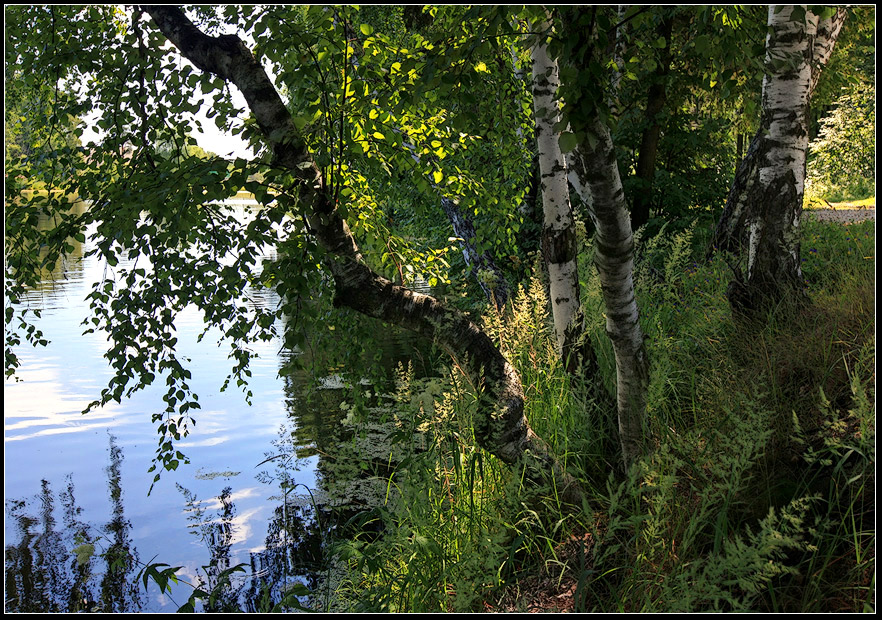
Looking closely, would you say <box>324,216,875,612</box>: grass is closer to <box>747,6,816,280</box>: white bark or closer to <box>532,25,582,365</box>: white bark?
<box>532,25,582,365</box>: white bark

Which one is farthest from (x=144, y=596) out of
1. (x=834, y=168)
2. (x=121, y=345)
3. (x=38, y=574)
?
(x=834, y=168)

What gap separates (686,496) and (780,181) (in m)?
2.82

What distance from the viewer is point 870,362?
2895mm

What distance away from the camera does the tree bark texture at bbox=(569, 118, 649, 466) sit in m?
2.90

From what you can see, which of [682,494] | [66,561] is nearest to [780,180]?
[682,494]

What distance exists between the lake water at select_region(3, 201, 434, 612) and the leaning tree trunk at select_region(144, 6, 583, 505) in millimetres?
960

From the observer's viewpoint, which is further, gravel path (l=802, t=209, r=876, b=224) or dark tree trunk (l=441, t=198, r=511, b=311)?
gravel path (l=802, t=209, r=876, b=224)

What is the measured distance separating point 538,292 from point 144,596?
3.38 metres

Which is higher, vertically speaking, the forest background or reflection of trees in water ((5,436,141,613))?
the forest background

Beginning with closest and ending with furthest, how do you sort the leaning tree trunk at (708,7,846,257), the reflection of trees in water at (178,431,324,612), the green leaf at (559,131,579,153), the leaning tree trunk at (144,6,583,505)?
1. the green leaf at (559,131,579,153)
2. the leaning tree trunk at (144,6,583,505)
3. the reflection of trees in water at (178,431,324,612)
4. the leaning tree trunk at (708,7,846,257)

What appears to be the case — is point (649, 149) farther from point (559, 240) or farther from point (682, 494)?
point (682, 494)

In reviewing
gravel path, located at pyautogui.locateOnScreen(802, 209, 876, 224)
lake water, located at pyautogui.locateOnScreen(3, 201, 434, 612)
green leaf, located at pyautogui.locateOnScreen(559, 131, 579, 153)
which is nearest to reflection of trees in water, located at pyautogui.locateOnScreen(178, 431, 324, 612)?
lake water, located at pyautogui.locateOnScreen(3, 201, 434, 612)

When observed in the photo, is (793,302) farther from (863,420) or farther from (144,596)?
(144,596)

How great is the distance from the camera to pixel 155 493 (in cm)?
591
